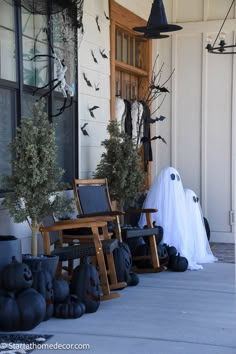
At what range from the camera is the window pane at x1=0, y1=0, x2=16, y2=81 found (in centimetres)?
458

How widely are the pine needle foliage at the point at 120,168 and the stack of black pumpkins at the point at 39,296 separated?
1.65 m

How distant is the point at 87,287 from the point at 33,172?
88cm

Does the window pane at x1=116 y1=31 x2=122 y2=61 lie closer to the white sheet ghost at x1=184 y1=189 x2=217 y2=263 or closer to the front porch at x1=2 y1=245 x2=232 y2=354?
the white sheet ghost at x1=184 y1=189 x2=217 y2=263

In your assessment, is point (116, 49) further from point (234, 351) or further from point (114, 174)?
point (234, 351)

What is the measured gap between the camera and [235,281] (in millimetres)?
5152

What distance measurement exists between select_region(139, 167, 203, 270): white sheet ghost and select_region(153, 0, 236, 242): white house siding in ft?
4.34

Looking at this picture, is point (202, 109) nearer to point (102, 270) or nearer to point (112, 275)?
point (112, 275)

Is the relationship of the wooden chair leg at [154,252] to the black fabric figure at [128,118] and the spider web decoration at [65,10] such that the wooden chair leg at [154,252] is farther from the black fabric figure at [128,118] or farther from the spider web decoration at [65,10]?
the spider web decoration at [65,10]

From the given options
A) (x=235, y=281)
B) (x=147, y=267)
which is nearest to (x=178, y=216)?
(x=147, y=267)

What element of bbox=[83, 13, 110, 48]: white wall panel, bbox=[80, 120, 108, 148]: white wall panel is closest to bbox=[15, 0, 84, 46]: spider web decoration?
bbox=[83, 13, 110, 48]: white wall panel

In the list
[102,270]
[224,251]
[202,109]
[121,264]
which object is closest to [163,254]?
[121,264]

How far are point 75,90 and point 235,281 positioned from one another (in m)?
2.29

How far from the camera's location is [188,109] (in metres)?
7.72

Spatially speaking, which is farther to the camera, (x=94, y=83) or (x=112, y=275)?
(x=94, y=83)
